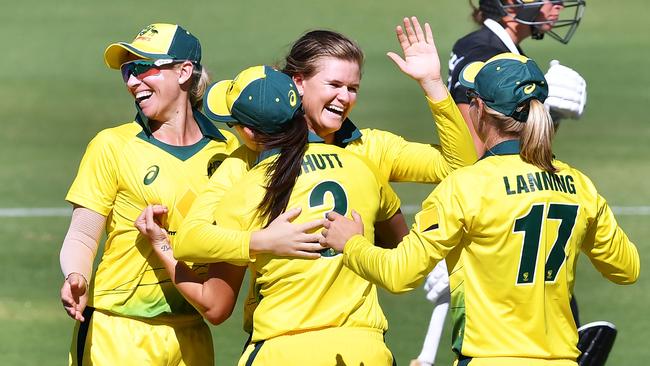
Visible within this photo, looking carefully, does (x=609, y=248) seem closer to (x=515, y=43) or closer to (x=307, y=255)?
(x=307, y=255)

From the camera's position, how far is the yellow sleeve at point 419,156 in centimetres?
495

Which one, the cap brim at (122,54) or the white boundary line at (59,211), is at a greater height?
the cap brim at (122,54)

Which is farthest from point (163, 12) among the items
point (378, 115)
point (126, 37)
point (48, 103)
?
point (378, 115)

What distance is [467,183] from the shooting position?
4.33 meters

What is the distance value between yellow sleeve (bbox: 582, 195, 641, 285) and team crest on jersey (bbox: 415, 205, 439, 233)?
60 centimetres

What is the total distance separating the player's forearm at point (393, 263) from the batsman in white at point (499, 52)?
1.62m

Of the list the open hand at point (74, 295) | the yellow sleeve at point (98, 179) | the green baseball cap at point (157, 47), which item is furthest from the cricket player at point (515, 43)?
the open hand at point (74, 295)

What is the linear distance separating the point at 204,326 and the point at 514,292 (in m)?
1.60

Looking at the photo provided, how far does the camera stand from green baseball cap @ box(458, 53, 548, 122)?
4.45 m

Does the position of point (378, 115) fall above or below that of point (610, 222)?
below

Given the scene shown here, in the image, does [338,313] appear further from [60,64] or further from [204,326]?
[60,64]

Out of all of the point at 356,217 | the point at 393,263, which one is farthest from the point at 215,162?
the point at 393,263

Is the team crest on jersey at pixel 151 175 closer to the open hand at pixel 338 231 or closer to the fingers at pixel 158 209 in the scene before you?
the fingers at pixel 158 209

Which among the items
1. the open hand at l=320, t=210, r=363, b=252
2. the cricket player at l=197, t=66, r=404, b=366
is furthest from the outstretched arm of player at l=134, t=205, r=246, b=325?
the open hand at l=320, t=210, r=363, b=252
